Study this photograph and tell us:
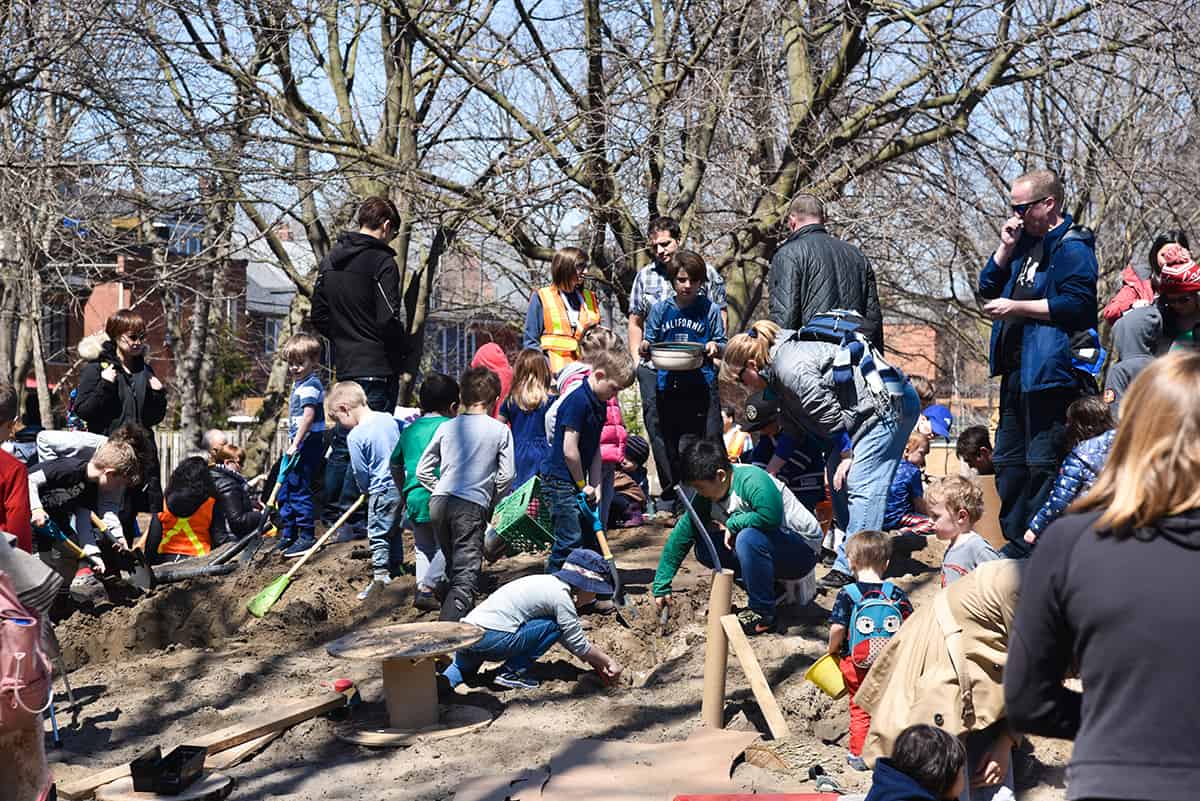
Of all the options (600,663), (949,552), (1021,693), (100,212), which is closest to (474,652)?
(600,663)

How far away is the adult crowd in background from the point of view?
2.34 m

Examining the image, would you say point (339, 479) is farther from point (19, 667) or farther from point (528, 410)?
point (19, 667)

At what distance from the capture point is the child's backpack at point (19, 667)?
12.6 ft

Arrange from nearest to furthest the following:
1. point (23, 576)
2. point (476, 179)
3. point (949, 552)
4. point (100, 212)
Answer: point (23, 576)
point (949, 552)
point (476, 179)
point (100, 212)

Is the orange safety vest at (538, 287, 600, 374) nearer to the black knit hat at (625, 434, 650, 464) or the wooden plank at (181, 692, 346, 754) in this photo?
the black knit hat at (625, 434, 650, 464)

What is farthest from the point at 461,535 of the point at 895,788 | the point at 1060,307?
the point at 895,788

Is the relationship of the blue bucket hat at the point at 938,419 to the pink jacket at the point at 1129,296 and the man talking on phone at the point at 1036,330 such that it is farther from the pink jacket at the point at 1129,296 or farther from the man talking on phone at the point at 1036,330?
the man talking on phone at the point at 1036,330

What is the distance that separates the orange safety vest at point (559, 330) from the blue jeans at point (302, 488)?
1971mm

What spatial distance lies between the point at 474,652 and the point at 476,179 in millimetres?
5250

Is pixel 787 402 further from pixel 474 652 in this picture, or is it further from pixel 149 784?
pixel 149 784

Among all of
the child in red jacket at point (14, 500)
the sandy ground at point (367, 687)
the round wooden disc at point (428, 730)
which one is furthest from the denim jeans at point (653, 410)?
the child in red jacket at point (14, 500)

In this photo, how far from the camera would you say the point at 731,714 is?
20.2 feet

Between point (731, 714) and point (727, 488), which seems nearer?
point (731, 714)

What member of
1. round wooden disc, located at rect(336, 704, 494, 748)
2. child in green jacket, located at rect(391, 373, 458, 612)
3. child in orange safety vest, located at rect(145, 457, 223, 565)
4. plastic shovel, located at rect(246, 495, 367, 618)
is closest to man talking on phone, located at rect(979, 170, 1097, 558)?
round wooden disc, located at rect(336, 704, 494, 748)
